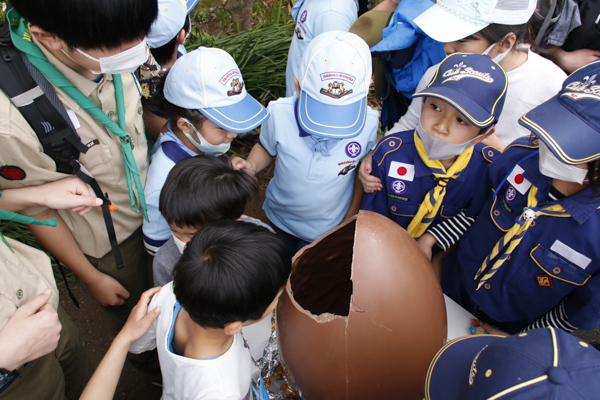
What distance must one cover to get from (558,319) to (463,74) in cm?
96

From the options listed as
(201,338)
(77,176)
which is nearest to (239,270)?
(201,338)

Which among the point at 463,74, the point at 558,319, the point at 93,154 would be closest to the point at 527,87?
the point at 463,74

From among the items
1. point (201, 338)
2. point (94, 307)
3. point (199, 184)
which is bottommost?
Answer: point (94, 307)

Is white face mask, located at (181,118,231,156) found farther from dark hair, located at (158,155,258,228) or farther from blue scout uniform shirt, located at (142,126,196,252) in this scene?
dark hair, located at (158,155,258,228)

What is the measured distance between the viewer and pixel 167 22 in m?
1.75

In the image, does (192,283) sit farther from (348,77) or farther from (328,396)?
(348,77)

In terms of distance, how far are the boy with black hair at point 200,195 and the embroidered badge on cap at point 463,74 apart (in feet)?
2.76

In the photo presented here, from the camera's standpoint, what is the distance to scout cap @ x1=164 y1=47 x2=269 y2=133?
1.49 m

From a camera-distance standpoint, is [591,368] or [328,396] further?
[328,396]

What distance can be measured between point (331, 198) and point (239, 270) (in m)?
0.94

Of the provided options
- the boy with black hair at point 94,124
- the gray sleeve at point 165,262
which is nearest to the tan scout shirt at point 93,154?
the boy with black hair at point 94,124

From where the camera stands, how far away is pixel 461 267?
1.55 meters

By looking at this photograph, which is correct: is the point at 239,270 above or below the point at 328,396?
above

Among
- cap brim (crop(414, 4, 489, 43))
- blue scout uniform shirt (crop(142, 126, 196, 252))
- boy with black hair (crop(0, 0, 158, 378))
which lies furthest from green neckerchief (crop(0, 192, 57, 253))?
cap brim (crop(414, 4, 489, 43))
